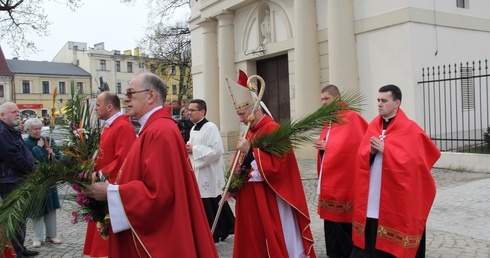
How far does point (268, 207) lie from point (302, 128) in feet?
2.98

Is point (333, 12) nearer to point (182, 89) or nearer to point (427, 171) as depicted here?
point (427, 171)

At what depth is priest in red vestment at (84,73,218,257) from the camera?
9.14 feet

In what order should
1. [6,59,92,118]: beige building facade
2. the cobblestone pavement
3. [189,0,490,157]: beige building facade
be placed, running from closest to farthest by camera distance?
the cobblestone pavement, [189,0,490,157]: beige building facade, [6,59,92,118]: beige building facade

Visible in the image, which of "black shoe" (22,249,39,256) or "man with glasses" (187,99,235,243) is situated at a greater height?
"man with glasses" (187,99,235,243)

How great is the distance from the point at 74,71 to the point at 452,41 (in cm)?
6088

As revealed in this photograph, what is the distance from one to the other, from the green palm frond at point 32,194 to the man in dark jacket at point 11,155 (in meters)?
2.97

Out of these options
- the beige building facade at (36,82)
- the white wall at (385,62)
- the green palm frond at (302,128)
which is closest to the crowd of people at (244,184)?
the green palm frond at (302,128)

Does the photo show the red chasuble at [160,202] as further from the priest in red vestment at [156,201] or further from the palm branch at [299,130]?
the palm branch at [299,130]

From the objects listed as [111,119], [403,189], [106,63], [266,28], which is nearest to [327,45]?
[266,28]

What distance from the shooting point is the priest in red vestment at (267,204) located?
14.5ft

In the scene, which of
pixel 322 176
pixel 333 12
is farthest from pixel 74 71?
pixel 322 176

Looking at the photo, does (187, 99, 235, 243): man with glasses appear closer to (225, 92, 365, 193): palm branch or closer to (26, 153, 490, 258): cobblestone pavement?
(26, 153, 490, 258): cobblestone pavement

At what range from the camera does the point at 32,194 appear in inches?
106

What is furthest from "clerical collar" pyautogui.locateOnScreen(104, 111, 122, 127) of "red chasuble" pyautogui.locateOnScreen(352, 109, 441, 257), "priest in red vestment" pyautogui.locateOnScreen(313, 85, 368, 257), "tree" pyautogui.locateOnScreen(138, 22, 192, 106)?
"tree" pyautogui.locateOnScreen(138, 22, 192, 106)
